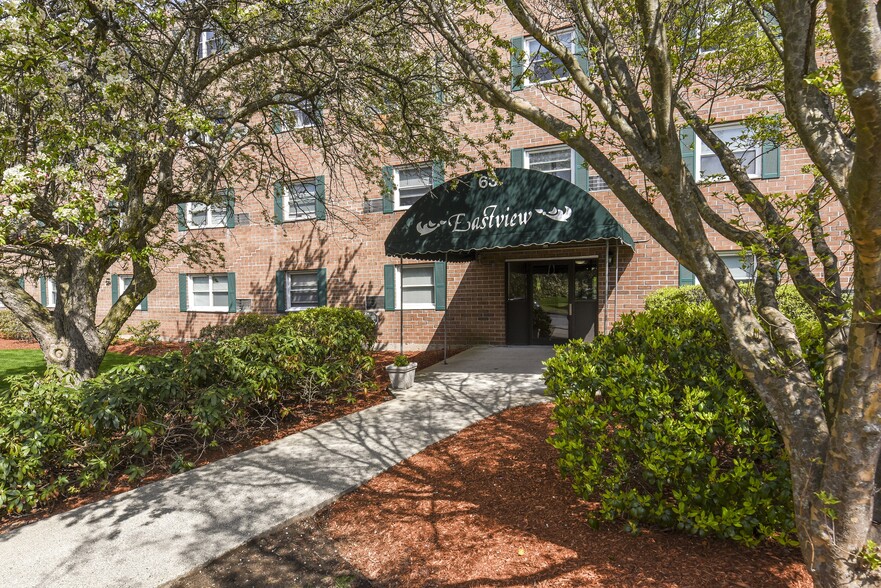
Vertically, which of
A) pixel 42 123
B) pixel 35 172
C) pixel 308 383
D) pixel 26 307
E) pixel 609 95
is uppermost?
pixel 42 123

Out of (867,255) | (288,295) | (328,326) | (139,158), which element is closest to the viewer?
(867,255)

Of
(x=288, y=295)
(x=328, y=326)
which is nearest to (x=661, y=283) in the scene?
(x=328, y=326)

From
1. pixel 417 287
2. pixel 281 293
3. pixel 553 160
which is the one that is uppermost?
pixel 553 160

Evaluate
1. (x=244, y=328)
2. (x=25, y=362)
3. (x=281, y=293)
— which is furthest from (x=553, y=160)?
(x=25, y=362)

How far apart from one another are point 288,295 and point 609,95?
1289 cm

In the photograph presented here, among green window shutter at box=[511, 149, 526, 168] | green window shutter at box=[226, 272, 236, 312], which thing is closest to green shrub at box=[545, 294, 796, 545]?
green window shutter at box=[511, 149, 526, 168]

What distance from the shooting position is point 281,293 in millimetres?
14680

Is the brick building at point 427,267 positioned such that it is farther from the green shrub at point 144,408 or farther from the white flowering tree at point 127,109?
the green shrub at point 144,408

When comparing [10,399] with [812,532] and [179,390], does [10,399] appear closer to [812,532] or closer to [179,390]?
[179,390]

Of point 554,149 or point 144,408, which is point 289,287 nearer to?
point 554,149

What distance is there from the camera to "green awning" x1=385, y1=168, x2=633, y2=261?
766cm

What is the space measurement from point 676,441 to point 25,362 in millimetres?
15145

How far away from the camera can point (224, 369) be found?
562 centimetres

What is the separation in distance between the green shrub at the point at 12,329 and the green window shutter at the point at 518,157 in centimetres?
1848
